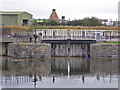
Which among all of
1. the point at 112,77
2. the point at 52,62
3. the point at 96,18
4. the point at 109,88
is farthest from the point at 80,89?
the point at 96,18

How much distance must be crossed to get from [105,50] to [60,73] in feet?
42.2

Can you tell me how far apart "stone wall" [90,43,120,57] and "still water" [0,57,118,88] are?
1973 millimetres

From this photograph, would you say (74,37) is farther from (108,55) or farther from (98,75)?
(98,75)

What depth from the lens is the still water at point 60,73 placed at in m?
31.1

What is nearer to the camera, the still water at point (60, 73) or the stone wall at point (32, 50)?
the still water at point (60, 73)

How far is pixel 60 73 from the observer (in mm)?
36375

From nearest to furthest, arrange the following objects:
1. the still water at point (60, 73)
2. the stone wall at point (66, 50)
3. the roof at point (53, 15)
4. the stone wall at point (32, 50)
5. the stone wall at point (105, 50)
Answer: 1. the still water at point (60, 73)
2. the stone wall at point (32, 50)
3. the stone wall at point (105, 50)
4. the stone wall at point (66, 50)
5. the roof at point (53, 15)

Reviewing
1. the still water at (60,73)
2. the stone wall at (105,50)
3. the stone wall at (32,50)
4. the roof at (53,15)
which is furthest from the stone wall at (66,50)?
the roof at (53,15)

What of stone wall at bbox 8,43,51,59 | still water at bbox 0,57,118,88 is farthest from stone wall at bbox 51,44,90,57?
still water at bbox 0,57,118,88

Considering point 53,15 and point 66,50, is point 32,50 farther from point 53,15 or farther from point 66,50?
point 53,15

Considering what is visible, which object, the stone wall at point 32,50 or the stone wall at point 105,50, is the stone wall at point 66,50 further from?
the stone wall at point 32,50

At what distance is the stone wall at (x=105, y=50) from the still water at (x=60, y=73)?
6.47ft

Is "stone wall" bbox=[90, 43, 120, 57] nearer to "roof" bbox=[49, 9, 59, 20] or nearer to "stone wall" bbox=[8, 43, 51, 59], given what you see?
"stone wall" bbox=[8, 43, 51, 59]

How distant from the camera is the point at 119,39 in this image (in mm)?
55375
